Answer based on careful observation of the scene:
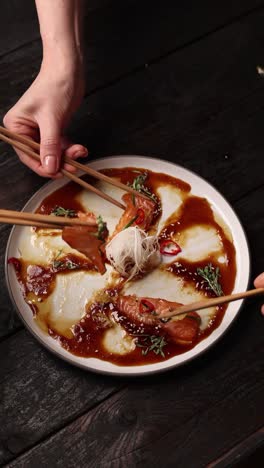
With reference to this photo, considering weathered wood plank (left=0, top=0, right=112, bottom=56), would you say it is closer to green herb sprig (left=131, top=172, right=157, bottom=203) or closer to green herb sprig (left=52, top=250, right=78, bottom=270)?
green herb sprig (left=131, top=172, right=157, bottom=203)

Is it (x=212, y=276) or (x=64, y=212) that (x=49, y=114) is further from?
(x=212, y=276)

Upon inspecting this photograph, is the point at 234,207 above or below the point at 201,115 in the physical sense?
below

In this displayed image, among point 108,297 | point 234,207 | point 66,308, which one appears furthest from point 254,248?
point 66,308

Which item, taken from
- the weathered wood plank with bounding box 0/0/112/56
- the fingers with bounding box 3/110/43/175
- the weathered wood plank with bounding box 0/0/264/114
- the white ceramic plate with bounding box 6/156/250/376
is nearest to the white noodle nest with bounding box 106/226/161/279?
the white ceramic plate with bounding box 6/156/250/376

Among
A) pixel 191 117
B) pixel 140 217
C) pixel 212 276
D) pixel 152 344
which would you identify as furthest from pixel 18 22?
pixel 152 344

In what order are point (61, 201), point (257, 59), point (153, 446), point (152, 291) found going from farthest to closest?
point (257, 59) → point (61, 201) → point (152, 291) → point (153, 446)

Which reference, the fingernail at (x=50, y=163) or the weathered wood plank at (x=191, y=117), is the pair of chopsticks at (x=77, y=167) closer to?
the fingernail at (x=50, y=163)

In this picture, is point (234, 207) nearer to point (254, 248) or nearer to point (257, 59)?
point (254, 248)
